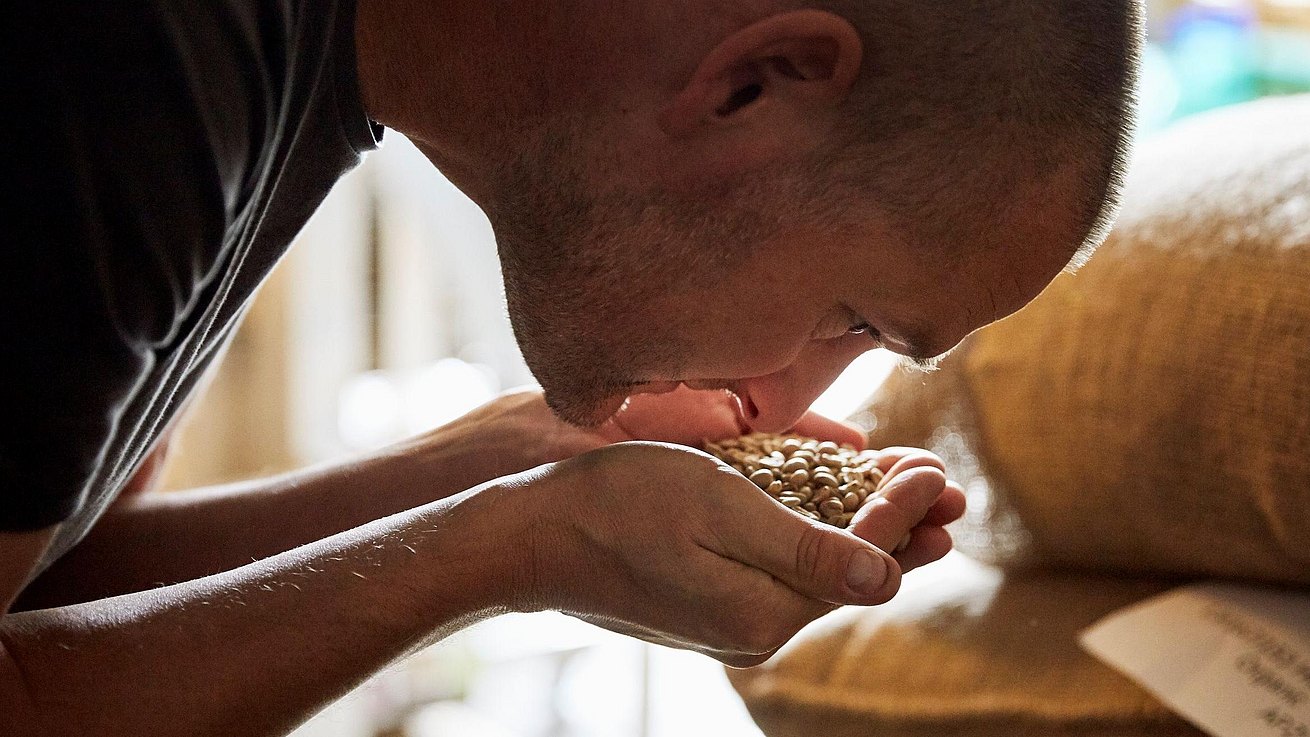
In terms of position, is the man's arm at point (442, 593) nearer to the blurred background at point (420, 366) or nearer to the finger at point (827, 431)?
the finger at point (827, 431)

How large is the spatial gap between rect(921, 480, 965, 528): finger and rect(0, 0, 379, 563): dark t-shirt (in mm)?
482

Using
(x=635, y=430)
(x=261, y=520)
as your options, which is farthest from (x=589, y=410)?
(x=261, y=520)

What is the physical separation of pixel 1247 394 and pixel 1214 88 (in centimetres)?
142

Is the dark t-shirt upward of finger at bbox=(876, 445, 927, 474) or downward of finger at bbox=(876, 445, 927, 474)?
upward

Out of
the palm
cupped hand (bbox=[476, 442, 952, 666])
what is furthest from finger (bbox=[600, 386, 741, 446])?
cupped hand (bbox=[476, 442, 952, 666])

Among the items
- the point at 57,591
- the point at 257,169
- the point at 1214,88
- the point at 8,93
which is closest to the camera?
the point at 8,93

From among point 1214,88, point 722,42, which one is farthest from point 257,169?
point 1214,88

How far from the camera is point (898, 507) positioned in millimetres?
798

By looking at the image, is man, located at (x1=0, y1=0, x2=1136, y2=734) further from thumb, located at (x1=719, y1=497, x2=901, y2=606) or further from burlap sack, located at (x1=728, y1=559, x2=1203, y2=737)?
burlap sack, located at (x1=728, y1=559, x2=1203, y2=737)

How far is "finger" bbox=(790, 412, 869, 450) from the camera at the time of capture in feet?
3.29

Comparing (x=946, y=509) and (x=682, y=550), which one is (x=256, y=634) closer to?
(x=682, y=550)

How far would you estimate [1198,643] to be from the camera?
0.96 meters

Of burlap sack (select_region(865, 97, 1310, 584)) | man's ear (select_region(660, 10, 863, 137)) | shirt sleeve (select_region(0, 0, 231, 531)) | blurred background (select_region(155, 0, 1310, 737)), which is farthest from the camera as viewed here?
blurred background (select_region(155, 0, 1310, 737))

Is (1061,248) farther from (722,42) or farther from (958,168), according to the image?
(722,42)
